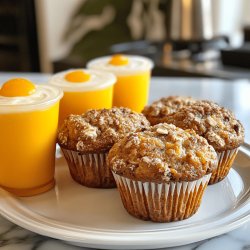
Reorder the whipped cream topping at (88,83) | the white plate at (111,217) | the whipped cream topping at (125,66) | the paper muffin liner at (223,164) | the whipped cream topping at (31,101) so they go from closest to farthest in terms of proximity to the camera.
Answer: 1. the white plate at (111,217)
2. the whipped cream topping at (31,101)
3. the paper muffin liner at (223,164)
4. the whipped cream topping at (88,83)
5. the whipped cream topping at (125,66)

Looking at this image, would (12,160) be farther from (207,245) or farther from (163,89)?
(163,89)

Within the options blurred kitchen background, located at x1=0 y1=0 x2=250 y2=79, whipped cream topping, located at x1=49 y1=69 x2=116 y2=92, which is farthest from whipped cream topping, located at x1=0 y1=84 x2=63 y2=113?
blurred kitchen background, located at x1=0 y1=0 x2=250 y2=79

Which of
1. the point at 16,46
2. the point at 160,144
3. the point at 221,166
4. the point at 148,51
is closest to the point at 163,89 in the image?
the point at 221,166

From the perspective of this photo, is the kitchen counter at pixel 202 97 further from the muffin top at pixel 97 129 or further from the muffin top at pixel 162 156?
the muffin top at pixel 97 129

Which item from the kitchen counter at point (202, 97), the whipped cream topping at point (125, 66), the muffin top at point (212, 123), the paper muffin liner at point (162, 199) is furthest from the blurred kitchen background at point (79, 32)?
the paper muffin liner at point (162, 199)

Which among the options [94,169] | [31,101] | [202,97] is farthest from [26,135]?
[202,97]

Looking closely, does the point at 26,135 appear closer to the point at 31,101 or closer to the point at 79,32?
the point at 31,101

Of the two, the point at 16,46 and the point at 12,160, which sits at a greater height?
the point at 12,160
